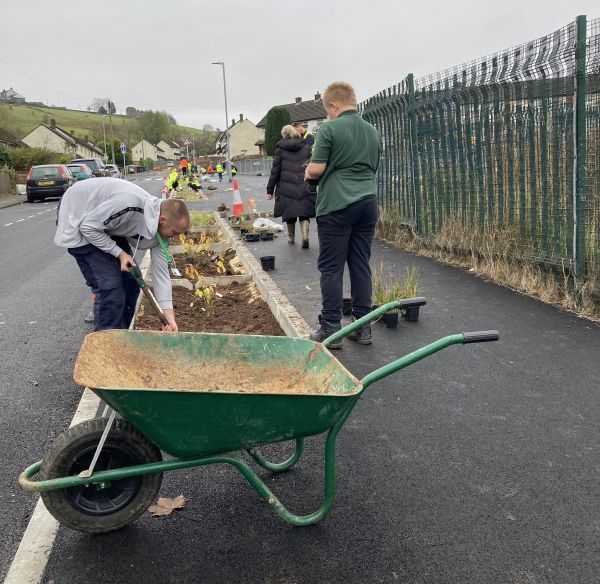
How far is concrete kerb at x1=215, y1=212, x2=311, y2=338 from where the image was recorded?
201 inches

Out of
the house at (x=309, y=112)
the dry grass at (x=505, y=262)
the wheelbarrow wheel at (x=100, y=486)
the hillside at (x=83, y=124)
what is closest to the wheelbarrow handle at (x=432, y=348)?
the wheelbarrow wheel at (x=100, y=486)

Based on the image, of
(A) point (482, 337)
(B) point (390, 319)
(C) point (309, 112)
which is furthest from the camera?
(C) point (309, 112)

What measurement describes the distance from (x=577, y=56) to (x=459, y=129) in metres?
2.53

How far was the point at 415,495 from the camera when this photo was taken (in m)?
2.85

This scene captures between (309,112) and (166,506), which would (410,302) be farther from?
(309,112)

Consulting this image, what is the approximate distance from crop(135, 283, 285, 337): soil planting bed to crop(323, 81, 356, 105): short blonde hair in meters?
2.05

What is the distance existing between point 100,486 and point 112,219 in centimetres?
179

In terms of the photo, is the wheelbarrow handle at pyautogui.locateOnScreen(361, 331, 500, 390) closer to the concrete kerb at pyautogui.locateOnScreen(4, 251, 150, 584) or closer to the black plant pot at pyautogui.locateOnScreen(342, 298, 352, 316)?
the concrete kerb at pyautogui.locateOnScreen(4, 251, 150, 584)

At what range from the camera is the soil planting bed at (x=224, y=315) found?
5.48 meters

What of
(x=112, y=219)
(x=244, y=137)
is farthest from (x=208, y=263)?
(x=244, y=137)

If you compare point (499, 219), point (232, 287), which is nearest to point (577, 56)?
point (499, 219)

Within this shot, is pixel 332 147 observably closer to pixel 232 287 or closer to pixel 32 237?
pixel 232 287

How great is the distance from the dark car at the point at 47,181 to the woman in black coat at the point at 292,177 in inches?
788

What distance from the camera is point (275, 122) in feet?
226
